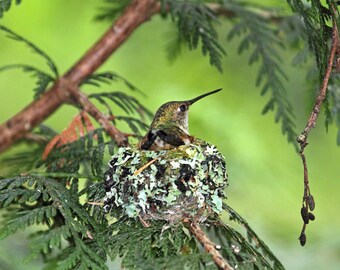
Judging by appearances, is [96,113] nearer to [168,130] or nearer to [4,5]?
[168,130]

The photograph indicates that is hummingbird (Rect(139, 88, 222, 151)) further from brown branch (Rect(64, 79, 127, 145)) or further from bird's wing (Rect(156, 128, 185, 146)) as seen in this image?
brown branch (Rect(64, 79, 127, 145))

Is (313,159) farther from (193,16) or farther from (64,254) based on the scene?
(64,254)

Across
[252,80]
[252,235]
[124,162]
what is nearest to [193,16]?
[124,162]

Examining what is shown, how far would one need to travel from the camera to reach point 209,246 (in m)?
1.69

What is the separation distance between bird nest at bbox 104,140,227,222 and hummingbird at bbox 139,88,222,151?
97mm

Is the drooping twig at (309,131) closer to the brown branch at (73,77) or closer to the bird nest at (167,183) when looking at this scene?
the bird nest at (167,183)

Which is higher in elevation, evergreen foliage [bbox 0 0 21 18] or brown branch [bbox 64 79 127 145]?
evergreen foliage [bbox 0 0 21 18]

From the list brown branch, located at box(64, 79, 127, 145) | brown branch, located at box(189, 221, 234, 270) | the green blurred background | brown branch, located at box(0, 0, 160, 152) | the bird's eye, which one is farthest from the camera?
the green blurred background

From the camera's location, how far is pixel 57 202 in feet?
6.22

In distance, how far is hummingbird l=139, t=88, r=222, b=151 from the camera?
2479 millimetres

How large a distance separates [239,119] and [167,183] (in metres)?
2.71

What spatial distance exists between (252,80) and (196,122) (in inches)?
29.2

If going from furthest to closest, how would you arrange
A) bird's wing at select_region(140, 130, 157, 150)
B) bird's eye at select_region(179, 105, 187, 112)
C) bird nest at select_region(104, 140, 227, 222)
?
bird's eye at select_region(179, 105, 187, 112)
bird's wing at select_region(140, 130, 157, 150)
bird nest at select_region(104, 140, 227, 222)

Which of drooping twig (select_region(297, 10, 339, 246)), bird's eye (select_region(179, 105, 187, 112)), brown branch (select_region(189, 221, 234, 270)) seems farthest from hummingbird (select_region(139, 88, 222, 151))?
drooping twig (select_region(297, 10, 339, 246))
